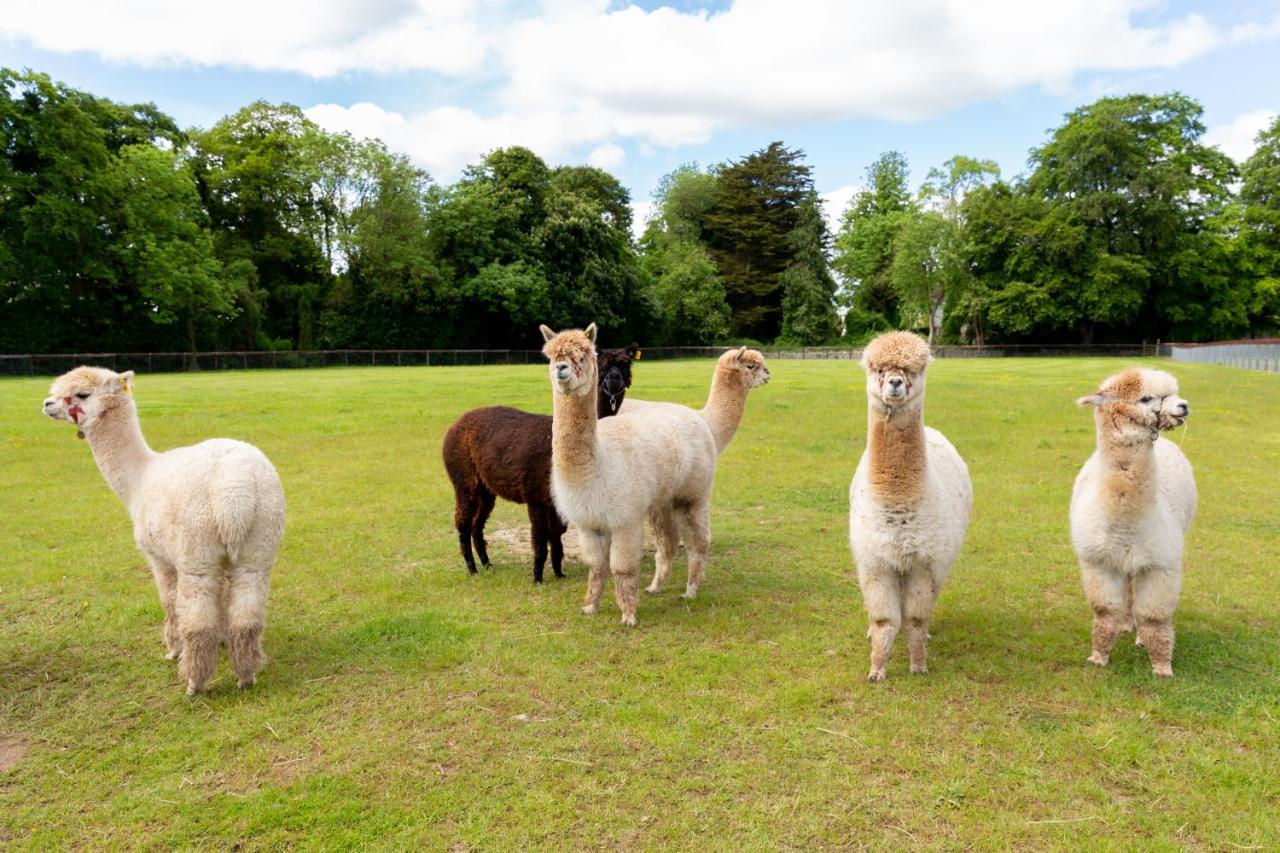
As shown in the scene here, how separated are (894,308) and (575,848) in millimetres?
66465

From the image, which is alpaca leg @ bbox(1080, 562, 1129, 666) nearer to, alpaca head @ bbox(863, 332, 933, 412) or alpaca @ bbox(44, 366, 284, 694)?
alpaca head @ bbox(863, 332, 933, 412)

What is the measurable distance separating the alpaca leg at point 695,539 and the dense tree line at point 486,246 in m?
36.1

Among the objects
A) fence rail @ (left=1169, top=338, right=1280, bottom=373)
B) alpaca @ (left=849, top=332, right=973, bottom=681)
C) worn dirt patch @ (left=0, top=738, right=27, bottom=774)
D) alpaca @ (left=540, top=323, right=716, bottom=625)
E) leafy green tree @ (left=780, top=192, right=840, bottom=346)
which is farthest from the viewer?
leafy green tree @ (left=780, top=192, right=840, bottom=346)

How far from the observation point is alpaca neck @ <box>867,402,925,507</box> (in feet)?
13.4

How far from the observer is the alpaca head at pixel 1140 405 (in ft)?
13.1

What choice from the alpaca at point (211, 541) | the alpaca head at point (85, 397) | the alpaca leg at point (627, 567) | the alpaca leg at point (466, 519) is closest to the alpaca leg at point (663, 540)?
the alpaca leg at point (627, 567)

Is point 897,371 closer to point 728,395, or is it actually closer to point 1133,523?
point 1133,523

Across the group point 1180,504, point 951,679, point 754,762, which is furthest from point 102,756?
point 1180,504

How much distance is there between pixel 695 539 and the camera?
595cm

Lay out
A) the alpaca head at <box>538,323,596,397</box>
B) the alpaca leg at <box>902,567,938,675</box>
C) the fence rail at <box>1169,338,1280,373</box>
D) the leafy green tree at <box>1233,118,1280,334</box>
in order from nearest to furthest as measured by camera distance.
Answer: the alpaca leg at <box>902,567,938,675</box>, the alpaca head at <box>538,323,596,397</box>, the fence rail at <box>1169,338,1280,373</box>, the leafy green tree at <box>1233,118,1280,334</box>

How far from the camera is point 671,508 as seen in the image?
20.1ft

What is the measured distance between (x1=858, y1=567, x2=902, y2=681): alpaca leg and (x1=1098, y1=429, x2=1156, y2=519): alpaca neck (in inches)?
49.3

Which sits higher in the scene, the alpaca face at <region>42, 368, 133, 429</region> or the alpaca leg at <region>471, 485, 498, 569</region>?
the alpaca face at <region>42, 368, 133, 429</region>

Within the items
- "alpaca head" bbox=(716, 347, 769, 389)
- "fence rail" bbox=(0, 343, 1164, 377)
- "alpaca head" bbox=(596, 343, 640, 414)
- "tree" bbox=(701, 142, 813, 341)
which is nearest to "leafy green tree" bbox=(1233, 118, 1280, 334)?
"fence rail" bbox=(0, 343, 1164, 377)
